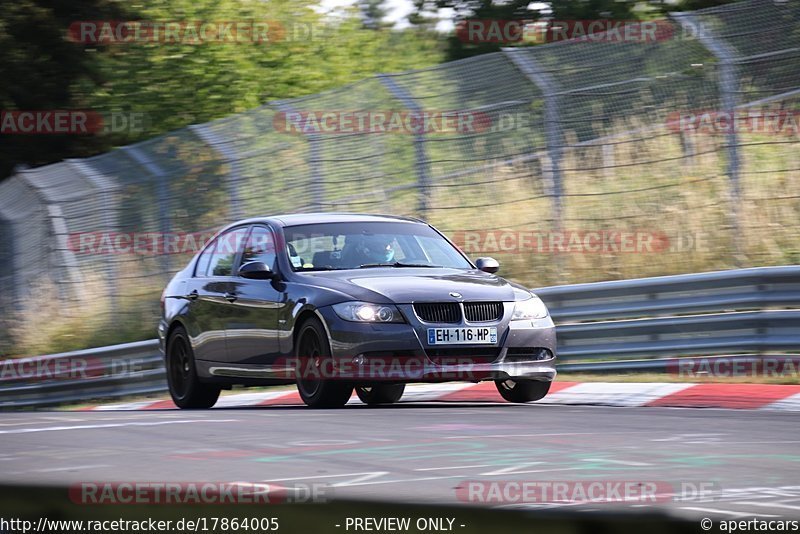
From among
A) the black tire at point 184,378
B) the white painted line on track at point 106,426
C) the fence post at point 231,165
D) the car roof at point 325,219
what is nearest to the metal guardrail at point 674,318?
the car roof at point 325,219

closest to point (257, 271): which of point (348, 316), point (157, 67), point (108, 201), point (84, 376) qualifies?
point (348, 316)

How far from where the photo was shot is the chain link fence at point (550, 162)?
45.5 feet

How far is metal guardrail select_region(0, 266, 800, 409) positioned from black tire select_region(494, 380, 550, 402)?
5.83 feet

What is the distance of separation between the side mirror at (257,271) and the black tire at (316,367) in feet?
1.89

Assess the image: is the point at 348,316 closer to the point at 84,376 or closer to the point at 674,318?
the point at 674,318

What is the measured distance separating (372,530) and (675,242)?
44.0 ft

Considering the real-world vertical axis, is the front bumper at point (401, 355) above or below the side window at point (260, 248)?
below

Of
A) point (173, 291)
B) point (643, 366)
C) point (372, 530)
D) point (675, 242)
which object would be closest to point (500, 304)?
point (643, 366)

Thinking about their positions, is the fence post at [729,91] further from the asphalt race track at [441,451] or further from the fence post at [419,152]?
the asphalt race track at [441,451]

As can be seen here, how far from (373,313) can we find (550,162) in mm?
5045

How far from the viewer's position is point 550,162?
46.9ft

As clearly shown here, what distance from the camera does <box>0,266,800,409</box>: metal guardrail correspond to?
37.9 ft

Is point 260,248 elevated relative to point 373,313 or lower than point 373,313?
elevated

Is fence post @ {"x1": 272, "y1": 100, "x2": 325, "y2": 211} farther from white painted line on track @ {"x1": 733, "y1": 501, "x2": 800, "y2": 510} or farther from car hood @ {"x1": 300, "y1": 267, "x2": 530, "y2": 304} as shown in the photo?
white painted line on track @ {"x1": 733, "y1": 501, "x2": 800, "y2": 510}
